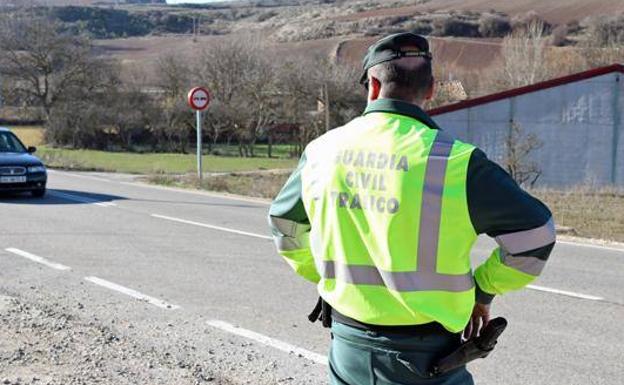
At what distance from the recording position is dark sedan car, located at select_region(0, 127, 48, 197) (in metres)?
16.4

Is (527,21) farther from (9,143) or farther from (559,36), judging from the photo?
(9,143)

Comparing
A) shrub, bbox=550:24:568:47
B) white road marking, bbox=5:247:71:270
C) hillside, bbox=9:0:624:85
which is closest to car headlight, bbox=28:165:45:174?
white road marking, bbox=5:247:71:270

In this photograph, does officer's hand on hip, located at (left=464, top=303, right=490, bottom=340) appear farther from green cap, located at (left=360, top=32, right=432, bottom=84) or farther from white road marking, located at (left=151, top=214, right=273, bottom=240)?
white road marking, located at (left=151, top=214, right=273, bottom=240)

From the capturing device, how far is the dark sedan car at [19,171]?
16391 millimetres

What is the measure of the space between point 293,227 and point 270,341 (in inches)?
132

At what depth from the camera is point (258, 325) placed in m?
6.52

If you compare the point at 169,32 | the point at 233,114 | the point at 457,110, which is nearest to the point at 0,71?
the point at 233,114

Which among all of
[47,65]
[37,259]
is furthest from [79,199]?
[47,65]

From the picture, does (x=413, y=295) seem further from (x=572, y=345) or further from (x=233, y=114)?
(x=233, y=114)

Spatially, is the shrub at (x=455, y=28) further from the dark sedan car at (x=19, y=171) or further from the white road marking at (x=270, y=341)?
the white road marking at (x=270, y=341)

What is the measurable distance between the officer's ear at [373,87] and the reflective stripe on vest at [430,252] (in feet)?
0.87

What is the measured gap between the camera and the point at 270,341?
6016mm

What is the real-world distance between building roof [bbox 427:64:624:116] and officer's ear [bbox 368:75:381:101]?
1143 inches

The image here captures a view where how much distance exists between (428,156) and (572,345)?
165 inches
